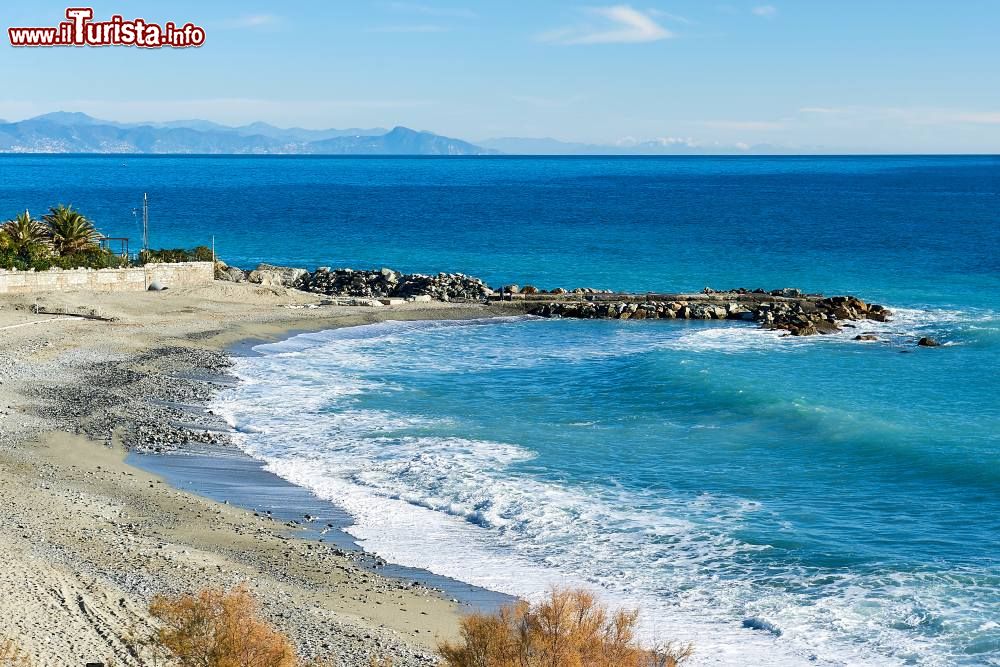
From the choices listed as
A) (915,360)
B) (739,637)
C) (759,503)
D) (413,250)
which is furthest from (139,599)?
(413,250)

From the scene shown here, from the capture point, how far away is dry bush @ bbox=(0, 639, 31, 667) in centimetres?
1241

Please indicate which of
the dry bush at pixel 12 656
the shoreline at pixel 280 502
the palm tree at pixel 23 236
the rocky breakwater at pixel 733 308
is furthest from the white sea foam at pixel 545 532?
the rocky breakwater at pixel 733 308

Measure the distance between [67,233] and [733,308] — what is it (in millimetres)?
31317

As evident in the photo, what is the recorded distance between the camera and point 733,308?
51719 millimetres

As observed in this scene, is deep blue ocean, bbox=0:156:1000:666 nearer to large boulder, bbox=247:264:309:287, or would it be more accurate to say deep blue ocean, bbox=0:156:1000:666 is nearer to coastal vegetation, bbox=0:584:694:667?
coastal vegetation, bbox=0:584:694:667

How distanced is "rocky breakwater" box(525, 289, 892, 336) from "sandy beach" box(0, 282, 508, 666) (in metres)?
20.7

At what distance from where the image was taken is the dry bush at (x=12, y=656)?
12406mm

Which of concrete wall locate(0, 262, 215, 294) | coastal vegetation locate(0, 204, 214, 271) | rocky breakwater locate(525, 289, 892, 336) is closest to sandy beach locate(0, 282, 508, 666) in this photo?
concrete wall locate(0, 262, 215, 294)

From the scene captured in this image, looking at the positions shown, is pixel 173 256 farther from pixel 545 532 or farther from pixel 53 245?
pixel 545 532

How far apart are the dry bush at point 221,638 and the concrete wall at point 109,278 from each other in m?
36.3

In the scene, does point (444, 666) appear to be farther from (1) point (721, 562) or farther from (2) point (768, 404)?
(2) point (768, 404)

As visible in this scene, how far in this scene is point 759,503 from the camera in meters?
23.6

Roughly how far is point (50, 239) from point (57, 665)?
39.8 meters

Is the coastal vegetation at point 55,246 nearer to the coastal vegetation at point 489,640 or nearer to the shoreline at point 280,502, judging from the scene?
the shoreline at point 280,502
